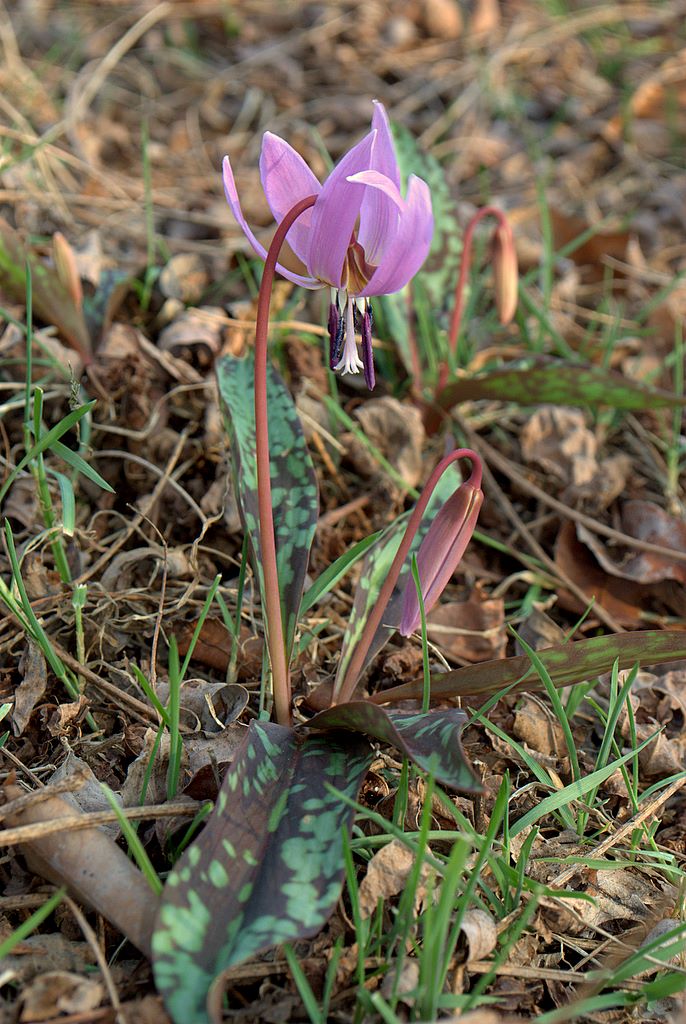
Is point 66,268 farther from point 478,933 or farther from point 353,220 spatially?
point 478,933

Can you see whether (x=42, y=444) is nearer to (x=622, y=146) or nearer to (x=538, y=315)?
(x=538, y=315)

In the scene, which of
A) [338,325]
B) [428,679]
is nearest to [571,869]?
[428,679]

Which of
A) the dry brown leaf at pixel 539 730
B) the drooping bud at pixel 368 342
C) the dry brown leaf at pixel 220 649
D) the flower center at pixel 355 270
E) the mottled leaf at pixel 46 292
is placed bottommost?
the dry brown leaf at pixel 539 730

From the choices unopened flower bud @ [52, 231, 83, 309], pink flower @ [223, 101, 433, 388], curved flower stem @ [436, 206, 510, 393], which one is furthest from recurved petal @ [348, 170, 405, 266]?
unopened flower bud @ [52, 231, 83, 309]

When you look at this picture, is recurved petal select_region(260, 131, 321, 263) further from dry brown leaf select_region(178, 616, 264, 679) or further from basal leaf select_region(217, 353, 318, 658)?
dry brown leaf select_region(178, 616, 264, 679)

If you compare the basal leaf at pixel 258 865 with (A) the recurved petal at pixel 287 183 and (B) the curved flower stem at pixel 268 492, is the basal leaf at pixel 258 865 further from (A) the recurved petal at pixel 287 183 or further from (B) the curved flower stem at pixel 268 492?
(A) the recurved petal at pixel 287 183

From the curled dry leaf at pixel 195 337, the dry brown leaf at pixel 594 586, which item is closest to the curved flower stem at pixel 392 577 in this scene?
the dry brown leaf at pixel 594 586

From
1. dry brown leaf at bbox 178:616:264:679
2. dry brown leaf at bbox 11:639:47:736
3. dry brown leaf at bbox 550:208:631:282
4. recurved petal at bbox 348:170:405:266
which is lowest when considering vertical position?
dry brown leaf at bbox 178:616:264:679
